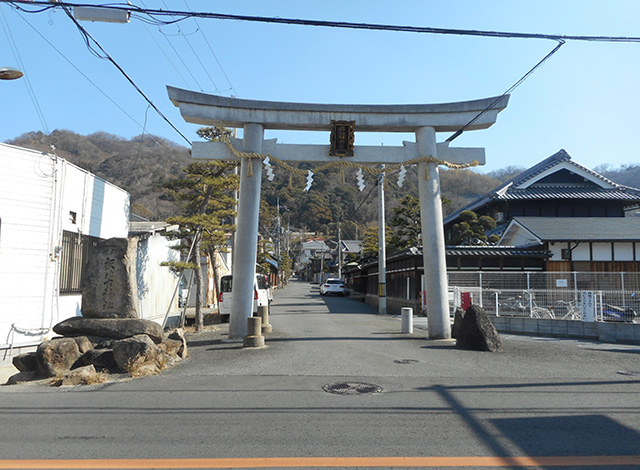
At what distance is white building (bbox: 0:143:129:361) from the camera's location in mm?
11266

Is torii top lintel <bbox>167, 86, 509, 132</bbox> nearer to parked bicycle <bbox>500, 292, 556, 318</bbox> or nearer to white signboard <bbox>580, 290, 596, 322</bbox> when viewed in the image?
white signboard <bbox>580, 290, 596, 322</bbox>

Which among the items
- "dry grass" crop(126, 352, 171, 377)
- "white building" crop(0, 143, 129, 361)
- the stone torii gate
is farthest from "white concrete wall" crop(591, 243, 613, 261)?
"white building" crop(0, 143, 129, 361)

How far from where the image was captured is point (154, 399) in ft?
22.0

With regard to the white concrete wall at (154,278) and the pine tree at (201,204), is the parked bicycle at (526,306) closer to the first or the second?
the pine tree at (201,204)

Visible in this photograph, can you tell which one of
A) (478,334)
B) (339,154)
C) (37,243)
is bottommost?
(478,334)

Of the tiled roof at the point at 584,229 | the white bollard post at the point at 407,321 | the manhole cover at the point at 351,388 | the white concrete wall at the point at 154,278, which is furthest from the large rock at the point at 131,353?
the tiled roof at the point at 584,229

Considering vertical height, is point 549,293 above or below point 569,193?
below

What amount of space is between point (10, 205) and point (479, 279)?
1648cm

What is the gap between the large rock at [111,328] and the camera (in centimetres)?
950

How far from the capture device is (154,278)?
17.2 meters

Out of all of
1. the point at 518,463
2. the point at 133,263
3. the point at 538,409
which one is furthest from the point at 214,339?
the point at 518,463

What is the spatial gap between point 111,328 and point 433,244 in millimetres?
8707

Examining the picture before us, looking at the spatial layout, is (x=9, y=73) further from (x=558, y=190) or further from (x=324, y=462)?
(x=558, y=190)

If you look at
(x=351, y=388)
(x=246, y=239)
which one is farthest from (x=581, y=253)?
(x=351, y=388)
